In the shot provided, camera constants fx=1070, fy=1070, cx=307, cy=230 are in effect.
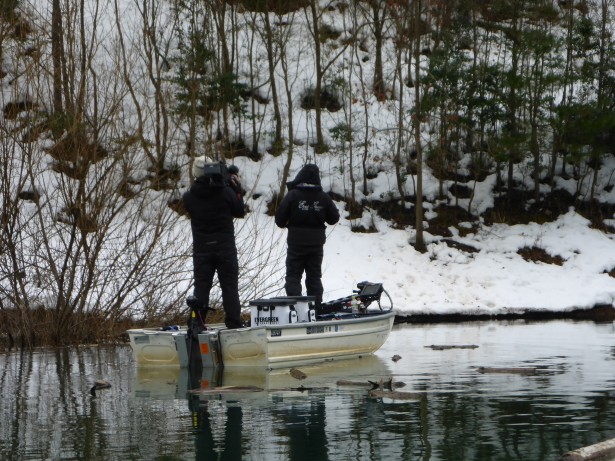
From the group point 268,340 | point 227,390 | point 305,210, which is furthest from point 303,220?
point 227,390

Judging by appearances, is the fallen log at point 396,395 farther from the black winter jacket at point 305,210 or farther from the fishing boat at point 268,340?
the black winter jacket at point 305,210

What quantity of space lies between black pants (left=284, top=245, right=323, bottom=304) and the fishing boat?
0.45 m

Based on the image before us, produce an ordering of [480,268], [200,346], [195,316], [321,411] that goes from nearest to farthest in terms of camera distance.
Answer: [321,411] < [195,316] < [200,346] < [480,268]

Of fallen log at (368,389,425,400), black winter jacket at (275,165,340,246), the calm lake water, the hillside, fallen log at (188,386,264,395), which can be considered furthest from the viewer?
the hillside

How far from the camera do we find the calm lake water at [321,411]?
6906 millimetres

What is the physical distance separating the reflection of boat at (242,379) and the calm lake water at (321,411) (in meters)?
0.02

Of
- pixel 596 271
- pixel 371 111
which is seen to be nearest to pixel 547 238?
pixel 596 271

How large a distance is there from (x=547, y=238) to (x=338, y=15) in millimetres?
Result: 15342

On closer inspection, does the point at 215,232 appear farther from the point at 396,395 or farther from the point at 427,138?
the point at 427,138

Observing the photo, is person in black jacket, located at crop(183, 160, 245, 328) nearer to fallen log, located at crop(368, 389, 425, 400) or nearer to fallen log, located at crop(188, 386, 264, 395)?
fallen log, located at crop(188, 386, 264, 395)

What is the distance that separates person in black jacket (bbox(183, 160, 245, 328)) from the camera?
12.4m

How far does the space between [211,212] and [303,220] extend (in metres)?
1.74

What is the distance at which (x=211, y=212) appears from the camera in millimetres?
12391

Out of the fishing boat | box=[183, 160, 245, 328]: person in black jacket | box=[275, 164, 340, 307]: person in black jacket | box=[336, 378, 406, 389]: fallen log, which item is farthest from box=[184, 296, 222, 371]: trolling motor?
box=[275, 164, 340, 307]: person in black jacket
